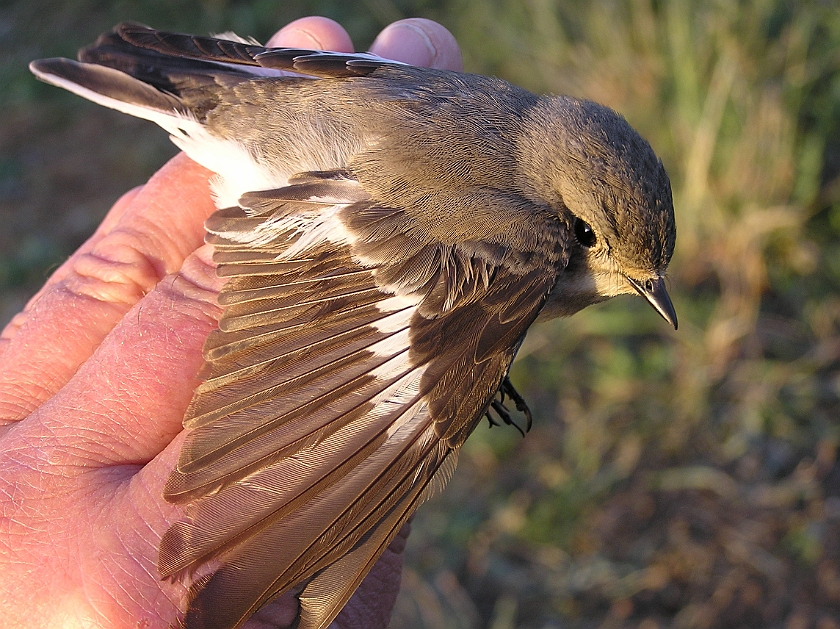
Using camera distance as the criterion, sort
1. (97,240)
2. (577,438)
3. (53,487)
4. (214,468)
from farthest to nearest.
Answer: (577,438) < (97,240) < (53,487) < (214,468)

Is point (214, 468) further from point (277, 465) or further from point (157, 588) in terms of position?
point (157, 588)

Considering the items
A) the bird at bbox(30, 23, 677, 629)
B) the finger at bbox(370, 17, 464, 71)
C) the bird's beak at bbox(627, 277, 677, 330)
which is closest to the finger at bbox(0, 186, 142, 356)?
the bird at bbox(30, 23, 677, 629)

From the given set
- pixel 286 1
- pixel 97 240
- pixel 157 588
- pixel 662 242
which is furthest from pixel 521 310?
pixel 286 1

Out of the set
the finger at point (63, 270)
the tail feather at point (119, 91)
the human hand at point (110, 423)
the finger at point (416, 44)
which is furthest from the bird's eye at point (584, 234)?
the finger at point (63, 270)

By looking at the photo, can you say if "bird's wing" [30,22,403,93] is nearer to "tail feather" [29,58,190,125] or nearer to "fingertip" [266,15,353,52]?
"tail feather" [29,58,190,125]

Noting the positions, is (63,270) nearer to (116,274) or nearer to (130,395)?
(116,274)

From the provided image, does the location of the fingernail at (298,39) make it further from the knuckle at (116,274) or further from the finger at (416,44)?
the knuckle at (116,274)
